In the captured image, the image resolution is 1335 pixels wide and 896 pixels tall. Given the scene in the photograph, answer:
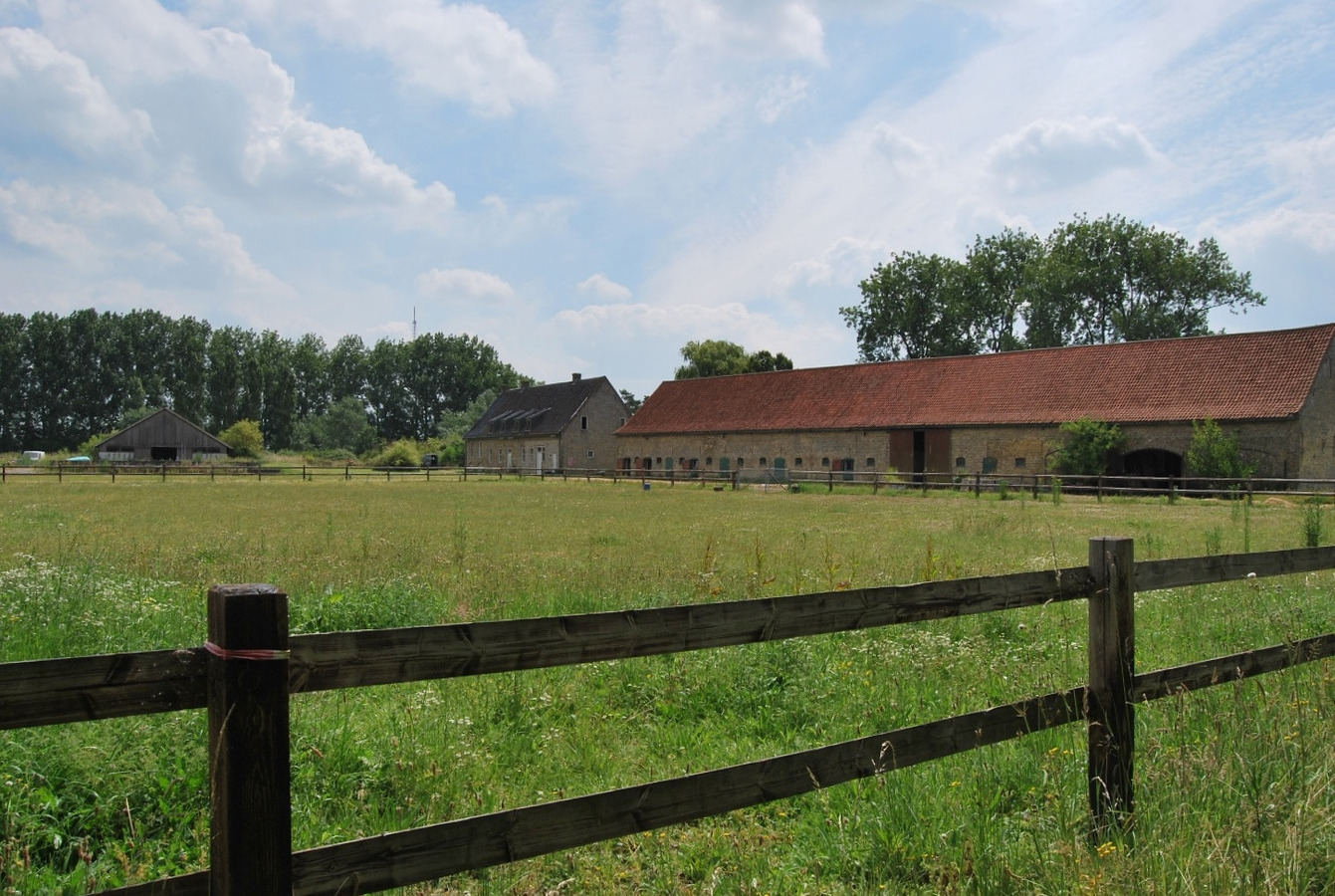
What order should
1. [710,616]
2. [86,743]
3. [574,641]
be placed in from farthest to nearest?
[86,743] → [710,616] → [574,641]

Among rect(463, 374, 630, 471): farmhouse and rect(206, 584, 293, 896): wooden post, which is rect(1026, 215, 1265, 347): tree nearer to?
rect(463, 374, 630, 471): farmhouse

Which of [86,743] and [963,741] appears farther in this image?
[86,743]

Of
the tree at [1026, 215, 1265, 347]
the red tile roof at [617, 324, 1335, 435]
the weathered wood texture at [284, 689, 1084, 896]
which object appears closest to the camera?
the weathered wood texture at [284, 689, 1084, 896]

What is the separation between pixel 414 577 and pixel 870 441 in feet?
121

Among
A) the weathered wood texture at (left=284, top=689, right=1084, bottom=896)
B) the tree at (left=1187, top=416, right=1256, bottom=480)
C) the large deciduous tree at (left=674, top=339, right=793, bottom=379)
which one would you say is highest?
the large deciduous tree at (left=674, top=339, right=793, bottom=379)

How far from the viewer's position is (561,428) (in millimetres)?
64500

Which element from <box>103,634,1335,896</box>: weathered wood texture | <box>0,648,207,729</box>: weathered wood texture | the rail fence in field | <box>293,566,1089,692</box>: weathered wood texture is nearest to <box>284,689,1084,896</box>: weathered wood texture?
<box>103,634,1335,896</box>: weathered wood texture

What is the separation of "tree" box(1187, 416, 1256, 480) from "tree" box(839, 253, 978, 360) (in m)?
39.2

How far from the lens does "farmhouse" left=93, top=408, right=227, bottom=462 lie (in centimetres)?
6894

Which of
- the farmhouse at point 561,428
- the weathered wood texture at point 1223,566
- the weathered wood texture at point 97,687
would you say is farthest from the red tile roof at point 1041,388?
the weathered wood texture at point 97,687

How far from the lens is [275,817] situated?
2094 millimetres

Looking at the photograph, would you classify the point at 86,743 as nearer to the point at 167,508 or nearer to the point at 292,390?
the point at 167,508

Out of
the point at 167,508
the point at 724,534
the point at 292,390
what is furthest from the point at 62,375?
the point at 724,534

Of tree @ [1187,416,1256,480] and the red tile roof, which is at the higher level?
the red tile roof
